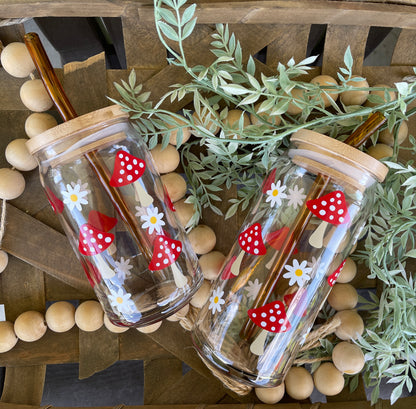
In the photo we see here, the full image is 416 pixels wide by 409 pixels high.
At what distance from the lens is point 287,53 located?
25.1 inches

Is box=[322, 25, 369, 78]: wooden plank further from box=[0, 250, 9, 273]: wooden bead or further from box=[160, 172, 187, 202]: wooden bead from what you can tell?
box=[0, 250, 9, 273]: wooden bead

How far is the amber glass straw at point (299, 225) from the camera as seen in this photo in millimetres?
521

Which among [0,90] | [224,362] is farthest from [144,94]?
[224,362]

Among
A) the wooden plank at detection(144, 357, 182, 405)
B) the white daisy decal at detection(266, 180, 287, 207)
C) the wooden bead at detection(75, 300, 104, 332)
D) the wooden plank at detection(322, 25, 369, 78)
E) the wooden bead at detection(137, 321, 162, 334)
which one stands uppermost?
the wooden plank at detection(322, 25, 369, 78)

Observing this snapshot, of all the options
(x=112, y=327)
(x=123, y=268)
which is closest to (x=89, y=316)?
(x=112, y=327)

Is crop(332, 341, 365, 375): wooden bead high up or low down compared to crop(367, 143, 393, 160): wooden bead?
down

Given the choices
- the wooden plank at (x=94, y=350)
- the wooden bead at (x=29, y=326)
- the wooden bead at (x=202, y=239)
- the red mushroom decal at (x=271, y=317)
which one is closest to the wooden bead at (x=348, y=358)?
the red mushroom decal at (x=271, y=317)

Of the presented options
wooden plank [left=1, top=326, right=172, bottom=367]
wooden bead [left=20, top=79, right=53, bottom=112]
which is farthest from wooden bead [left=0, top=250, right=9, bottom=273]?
wooden bead [left=20, top=79, right=53, bottom=112]

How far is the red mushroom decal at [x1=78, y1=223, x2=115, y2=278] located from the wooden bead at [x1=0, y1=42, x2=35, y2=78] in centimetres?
25

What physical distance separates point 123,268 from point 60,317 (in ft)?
0.56

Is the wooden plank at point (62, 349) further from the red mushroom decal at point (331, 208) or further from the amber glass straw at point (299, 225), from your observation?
the red mushroom decal at point (331, 208)

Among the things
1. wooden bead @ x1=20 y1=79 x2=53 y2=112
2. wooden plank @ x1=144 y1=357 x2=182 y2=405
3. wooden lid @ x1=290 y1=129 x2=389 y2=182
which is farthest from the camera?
wooden plank @ x1=144 y1=357 x2=182 y2=405

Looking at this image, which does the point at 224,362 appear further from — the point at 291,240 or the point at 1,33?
the point at 1,33

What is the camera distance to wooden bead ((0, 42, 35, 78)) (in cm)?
59
